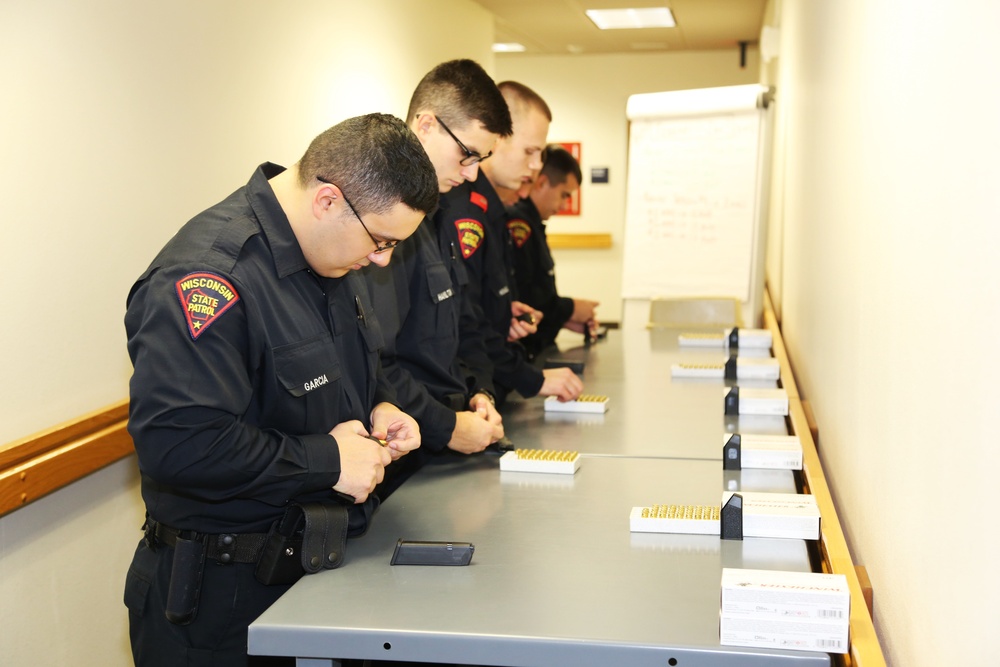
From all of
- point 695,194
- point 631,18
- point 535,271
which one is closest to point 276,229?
point 535,271

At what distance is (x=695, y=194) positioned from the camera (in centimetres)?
517

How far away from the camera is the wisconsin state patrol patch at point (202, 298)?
1528 mm

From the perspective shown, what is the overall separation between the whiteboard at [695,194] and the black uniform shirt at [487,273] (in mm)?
2342

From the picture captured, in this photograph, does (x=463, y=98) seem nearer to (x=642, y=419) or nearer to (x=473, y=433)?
(x=473, y=433)

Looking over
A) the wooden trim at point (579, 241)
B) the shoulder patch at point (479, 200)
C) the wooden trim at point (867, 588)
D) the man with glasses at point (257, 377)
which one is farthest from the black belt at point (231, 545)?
the wooden trim at point (579, 241)

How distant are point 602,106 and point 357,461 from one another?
8.12m

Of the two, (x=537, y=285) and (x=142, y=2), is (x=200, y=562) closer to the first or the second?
(x=142, y=2)

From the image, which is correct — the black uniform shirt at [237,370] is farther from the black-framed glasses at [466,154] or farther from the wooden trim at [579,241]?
the wooden trim at [579,241]

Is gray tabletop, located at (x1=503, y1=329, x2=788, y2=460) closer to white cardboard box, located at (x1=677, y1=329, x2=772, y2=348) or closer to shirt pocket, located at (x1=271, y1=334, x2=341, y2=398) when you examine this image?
white cardboard box, located at (x1=677, y1=329, x2=772, y2=348)

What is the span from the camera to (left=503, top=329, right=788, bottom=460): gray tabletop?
2455 mm

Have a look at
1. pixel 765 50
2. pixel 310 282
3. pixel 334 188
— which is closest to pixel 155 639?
pixel 310 282

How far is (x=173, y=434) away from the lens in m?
1.50

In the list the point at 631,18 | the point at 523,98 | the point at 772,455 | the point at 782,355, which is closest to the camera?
the point at 772,455

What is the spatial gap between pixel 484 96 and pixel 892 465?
1.32 meters
